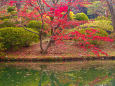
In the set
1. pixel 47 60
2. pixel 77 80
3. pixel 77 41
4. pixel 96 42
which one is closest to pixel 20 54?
pixel 47 60

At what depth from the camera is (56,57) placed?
11.8m

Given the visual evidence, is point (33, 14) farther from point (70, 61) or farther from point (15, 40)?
point (70, 61)

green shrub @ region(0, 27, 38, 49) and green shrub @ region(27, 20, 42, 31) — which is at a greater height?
green shrub @ region(27, 20, 42, 31)

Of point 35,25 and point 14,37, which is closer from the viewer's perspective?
point 14,37

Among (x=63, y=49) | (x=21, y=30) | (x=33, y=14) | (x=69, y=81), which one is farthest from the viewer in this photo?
(x=63, y=49)

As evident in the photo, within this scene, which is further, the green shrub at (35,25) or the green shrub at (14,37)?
the green shrub at (35,25)

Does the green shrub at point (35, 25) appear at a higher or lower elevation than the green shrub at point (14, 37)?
higher

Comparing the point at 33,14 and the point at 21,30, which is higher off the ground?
the point at 33,14

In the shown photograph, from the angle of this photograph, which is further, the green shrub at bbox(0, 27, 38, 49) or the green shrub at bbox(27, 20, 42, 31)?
the green shrub at bbox(27, 20, 42, 31)

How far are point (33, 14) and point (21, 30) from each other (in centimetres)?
163

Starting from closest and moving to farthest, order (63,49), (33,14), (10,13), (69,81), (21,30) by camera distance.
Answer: (69,81) < (33,14) < (21,30) < (63,49) < (10,13)

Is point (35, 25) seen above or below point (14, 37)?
above

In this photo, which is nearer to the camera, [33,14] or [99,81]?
[99,81]

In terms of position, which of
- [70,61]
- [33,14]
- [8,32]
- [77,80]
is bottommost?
[70,61]
